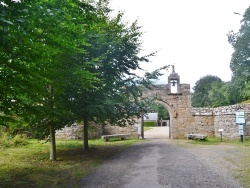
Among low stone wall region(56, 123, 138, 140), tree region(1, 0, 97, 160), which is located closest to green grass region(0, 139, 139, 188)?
tree region(1, 0, 97, 160)

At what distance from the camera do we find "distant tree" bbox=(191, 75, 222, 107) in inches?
1986

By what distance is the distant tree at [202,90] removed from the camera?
50447mm

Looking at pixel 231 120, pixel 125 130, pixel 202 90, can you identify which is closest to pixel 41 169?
pixel 125 130

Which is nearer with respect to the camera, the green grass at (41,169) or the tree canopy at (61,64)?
the tree canopy at (61,64)

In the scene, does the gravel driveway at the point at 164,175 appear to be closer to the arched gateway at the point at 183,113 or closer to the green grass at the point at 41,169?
the green grass at the point at 41,169

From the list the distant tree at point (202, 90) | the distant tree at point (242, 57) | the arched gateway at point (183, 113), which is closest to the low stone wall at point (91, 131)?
the arched gateway at point (183, 113)

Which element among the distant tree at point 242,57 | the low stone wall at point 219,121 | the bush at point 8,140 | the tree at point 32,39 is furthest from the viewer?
the distant tree at point 242,57

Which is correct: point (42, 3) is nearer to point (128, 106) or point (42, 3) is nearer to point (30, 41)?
point (30, 41)

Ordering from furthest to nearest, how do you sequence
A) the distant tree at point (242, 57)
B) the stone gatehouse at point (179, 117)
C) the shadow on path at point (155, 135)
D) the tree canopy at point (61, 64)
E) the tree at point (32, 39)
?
the distant tree at point (242, 57) → the shadow on path at point (155, 135) → the stone gatehouse at point (179, 117) → the tree canopy at point (61, 64) → the tree at point (32, 39)

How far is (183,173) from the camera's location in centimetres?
720

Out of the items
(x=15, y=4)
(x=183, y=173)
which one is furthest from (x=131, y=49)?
(x=15, y=4)

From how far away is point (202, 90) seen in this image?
52500mm

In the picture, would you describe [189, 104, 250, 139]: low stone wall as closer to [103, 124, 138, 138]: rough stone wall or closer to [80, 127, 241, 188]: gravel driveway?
[103, 124, 138, 138]: rough stone wall

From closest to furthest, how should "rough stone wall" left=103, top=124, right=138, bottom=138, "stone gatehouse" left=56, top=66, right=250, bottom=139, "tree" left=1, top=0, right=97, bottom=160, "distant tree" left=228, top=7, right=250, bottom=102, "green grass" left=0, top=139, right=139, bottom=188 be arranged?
"tree" left=1, top=0, right=97, bottom=160 < "green grass" left=0, top=139, right=139, bottom=188 < "stone gatehouse" left=56, top=66, right=250, bottom=139 < "rough stone wall" left=103, top=124, right=138, bottom=138 < "distant tree" left=228, top=7, right=250, bottom=102
